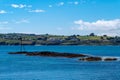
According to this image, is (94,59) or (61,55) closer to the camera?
(94,59)

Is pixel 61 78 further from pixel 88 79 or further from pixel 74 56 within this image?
pixel 74 56

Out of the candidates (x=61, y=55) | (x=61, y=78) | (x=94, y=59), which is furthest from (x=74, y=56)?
(x=61, y=78)

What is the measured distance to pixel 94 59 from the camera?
5330 inches

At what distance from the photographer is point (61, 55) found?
17075cm

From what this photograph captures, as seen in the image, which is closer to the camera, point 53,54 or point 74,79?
point 74,79

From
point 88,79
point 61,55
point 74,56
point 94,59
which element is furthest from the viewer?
point 61,55

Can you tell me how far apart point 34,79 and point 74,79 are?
782 cm

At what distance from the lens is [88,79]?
73750 mm

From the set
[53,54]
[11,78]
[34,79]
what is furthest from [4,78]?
[53,54]

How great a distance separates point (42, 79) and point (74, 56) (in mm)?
86095

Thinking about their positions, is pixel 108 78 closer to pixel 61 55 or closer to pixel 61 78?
pixel 61 78

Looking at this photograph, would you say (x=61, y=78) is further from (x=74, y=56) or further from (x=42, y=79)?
(x=74, y=56)

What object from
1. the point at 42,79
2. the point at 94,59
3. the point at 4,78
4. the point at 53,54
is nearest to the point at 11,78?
the point at 4,78

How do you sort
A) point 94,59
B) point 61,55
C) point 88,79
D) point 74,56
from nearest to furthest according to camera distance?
point 88,79
point 94,59
point 74,56
point 61,55
